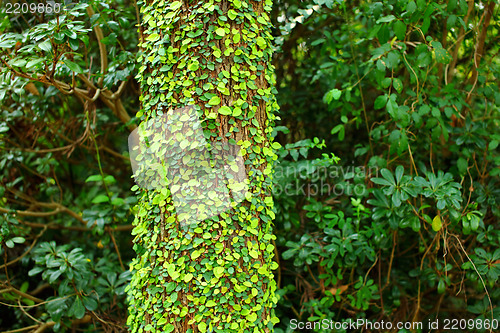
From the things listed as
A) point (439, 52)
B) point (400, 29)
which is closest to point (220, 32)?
point (400, 29)

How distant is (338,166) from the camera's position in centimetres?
284

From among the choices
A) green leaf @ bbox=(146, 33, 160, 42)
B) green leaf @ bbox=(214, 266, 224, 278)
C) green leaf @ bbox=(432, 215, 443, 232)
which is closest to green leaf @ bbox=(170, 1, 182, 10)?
green leaf @ bbox=(146, 33, 160, 42)

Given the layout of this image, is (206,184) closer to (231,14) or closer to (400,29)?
(231,14)

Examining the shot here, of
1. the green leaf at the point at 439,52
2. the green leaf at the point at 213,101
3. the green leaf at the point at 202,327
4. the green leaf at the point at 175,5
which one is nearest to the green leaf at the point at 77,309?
the green leaf at the point at 202,327

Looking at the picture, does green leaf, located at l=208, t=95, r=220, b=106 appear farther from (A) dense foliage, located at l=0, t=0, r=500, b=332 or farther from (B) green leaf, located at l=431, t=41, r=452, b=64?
(B) green leaf, located at l=431, t=41, r=452, b=64

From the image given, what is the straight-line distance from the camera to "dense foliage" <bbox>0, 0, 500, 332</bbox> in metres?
2.19

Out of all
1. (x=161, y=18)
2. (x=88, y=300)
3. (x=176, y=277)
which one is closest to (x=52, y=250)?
(x=88, y=300)

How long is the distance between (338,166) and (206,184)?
5.03ft

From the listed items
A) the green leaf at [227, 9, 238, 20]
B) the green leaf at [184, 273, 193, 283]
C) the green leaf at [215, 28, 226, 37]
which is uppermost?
the green leaf at [227, 9, 238, 20]

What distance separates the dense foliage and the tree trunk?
0.47 metres

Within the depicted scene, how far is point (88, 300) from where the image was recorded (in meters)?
2.35

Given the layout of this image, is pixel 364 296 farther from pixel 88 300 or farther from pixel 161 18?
pixel 161 18

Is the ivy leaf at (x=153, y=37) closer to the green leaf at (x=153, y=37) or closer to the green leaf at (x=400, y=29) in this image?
the green leaf at (x=153, y=37)

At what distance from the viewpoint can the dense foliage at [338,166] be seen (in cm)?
219
